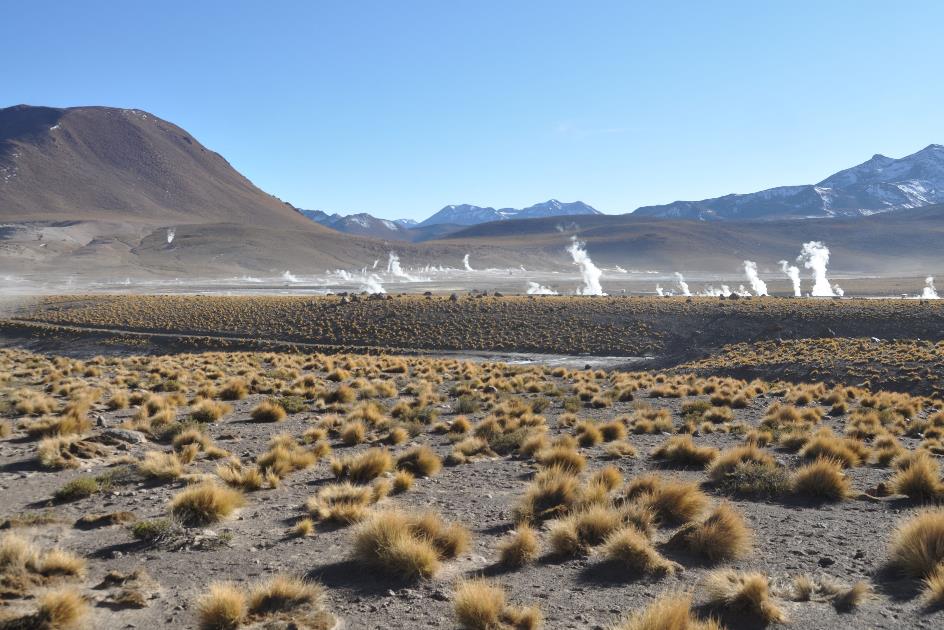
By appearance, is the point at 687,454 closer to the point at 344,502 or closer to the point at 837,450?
the point at 837,450

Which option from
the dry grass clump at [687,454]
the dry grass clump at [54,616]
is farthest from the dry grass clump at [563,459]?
the dry grass clump at [54,616]

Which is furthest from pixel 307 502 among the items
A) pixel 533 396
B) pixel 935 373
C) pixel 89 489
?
pixel 935 373

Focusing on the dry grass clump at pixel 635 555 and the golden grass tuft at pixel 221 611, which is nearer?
the golden grass tuft at pixel 221 611

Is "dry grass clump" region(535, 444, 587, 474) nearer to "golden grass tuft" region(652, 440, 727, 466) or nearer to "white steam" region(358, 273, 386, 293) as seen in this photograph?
"golden grass tuft" region(652, 440, 727, 466)

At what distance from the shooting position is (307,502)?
766 centimetres

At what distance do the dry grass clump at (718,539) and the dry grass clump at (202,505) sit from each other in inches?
191

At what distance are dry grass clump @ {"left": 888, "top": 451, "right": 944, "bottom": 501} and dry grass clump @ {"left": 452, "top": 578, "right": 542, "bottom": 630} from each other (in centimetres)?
596

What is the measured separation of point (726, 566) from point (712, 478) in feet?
11.3

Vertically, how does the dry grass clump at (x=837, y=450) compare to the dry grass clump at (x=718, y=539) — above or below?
below

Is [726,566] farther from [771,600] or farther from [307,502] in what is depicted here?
[307,502]

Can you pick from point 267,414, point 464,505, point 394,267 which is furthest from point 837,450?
point 394,267

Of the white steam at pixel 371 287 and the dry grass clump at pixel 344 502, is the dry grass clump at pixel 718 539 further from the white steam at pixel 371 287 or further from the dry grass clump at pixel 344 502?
the white steam at pixel 371 287

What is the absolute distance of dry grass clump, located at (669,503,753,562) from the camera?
614 centimetres

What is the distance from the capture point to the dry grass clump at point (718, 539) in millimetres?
6145
